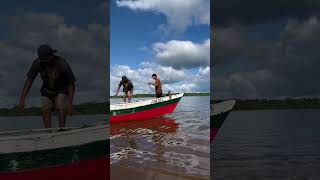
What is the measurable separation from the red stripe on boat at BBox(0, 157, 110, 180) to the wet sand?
1.17 meters

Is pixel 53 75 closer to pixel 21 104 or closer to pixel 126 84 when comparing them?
pixel 21 104

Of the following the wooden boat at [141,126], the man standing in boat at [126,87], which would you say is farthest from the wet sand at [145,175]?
the man standing in boat at [126,87]

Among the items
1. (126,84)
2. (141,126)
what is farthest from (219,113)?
(126,84)

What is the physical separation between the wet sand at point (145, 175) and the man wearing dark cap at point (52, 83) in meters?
1.98

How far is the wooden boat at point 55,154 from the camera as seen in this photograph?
4527 millimetres

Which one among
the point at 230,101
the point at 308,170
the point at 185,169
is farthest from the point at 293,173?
the point at 185,169

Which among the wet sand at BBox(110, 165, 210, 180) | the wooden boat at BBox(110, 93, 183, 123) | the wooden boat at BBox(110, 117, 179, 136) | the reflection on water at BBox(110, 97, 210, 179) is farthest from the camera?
the wooden boat at BBox(110, 93, 183, 123)

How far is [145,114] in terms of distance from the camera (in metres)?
17.8

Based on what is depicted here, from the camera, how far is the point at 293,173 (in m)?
8.79

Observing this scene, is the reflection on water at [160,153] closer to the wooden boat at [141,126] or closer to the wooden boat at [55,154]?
the wooden boat at [141,126]

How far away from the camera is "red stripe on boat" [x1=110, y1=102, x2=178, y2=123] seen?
54.6 ft

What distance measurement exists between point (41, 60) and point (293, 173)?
6.67 metres

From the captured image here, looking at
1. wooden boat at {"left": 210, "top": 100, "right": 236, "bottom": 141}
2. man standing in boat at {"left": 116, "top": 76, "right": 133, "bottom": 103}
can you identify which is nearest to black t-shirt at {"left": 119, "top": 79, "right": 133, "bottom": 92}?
man standing in boat at {"left": 116, "top": 76, "right": 133, "bottom": 103}

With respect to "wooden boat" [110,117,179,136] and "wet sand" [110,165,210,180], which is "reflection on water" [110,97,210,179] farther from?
"wooden boat" [110,117,179,136]
